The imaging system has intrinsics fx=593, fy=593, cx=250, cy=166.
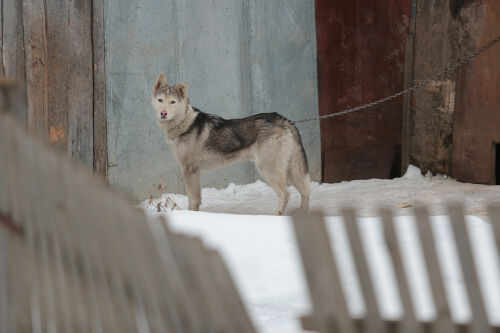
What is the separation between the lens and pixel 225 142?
6.40 meters

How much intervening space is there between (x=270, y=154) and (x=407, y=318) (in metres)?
4.93

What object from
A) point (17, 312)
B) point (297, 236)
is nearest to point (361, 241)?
point (297, 236)

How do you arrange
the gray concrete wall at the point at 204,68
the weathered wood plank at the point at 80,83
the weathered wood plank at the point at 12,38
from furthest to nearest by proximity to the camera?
the gray concrete wall at the point at 204,68
the weathered wood plank at the point at 80,83
the weathered wood plank at the point at 12,38

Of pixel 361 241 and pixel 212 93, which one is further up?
pixel 212 93

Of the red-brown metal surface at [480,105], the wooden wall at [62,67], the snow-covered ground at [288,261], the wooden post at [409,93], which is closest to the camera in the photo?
the snow-covered ground at [288,261]

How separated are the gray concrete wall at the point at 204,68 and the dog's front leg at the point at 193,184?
75 cm

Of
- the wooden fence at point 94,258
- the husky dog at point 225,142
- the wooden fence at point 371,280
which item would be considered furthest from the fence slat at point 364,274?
the husky dog at point 225,142

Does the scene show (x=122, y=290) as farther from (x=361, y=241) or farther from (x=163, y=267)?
(x=361, y=241)

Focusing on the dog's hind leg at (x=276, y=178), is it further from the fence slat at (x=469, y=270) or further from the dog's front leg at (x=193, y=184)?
the fence slat at (x=469, y=270)

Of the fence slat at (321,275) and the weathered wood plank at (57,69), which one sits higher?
the weathered wood plank at (57,69)

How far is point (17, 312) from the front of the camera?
159 centimetres

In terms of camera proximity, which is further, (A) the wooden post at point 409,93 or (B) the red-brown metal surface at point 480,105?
(A) the wooden post at point 409,93

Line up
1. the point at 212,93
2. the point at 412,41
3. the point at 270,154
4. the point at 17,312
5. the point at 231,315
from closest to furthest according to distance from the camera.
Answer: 1. the point at 231,315
2. the point at 17,312
3. the point at 270,154
4. the point at 212,93
5. the point at 412,41

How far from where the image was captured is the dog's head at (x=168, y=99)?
6270 millimetres
